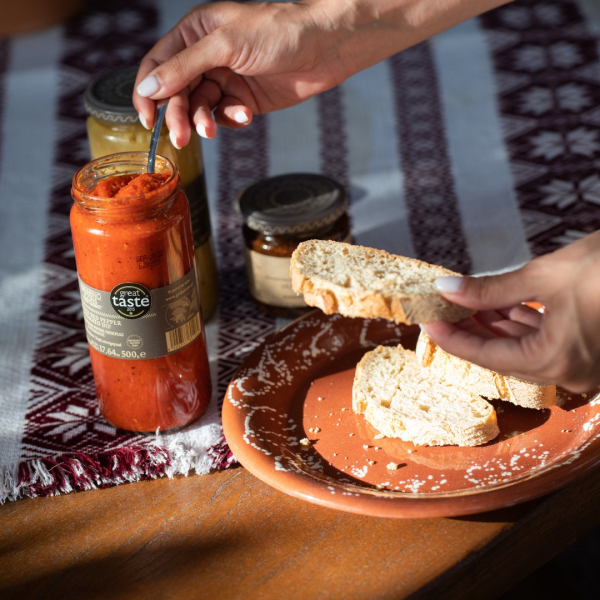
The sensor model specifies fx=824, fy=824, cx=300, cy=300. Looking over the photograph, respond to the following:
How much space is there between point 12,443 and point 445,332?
0.80m

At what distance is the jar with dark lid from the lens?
167cm

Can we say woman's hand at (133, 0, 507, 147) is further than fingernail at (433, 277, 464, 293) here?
Yes

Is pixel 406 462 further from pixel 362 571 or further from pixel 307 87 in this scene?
pixel 307 87

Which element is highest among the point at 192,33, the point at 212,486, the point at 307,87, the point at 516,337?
the point at 192,33

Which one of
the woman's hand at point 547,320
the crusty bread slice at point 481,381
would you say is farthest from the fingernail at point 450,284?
the crusty bread slice at point 481,381

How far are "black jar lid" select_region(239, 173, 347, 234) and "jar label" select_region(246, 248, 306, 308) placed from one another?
0.21 ft

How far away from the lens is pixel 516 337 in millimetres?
1229

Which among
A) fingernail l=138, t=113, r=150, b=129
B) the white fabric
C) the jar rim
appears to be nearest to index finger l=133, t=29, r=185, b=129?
fingernail l=138, t=113, r=150, b=129

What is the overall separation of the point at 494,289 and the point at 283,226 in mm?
572

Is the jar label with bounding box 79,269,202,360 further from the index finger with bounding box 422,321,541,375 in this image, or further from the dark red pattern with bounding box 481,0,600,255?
the dark red pattern with bounding box 481,0,600,255

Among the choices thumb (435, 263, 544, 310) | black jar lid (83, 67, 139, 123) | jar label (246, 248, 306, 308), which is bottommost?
jar label (246, 248, 306, 308)

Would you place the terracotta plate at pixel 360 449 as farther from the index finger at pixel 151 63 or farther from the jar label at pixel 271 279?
the index finger at pixel 151 63

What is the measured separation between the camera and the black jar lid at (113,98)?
62.4 inches

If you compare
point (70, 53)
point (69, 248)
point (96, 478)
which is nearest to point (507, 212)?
point (69, 248)
